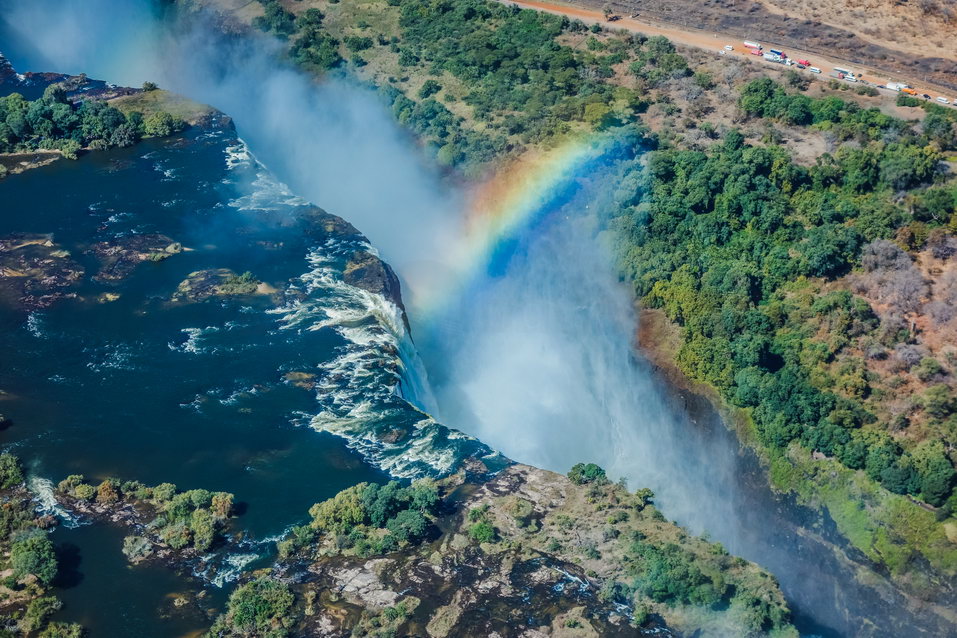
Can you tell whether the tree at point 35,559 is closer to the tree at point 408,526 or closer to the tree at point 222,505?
the tree at point 222,505

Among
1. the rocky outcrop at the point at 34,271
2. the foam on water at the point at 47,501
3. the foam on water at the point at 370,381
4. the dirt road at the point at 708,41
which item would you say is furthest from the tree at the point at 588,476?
the dirt road at the point at 708,41

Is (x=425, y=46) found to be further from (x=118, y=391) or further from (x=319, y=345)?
(x=118, y=391)

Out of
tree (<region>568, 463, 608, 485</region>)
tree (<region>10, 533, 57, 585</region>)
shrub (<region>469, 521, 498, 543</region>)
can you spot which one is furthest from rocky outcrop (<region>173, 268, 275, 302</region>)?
tree (<region>568, 463, 608, 485</region>)

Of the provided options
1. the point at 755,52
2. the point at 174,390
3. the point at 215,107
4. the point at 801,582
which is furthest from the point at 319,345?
the point at 755,52

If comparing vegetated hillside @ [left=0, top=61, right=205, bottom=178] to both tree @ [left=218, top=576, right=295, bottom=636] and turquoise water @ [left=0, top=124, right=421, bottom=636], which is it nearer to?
turquoise water @ [left=0, top=124, right=421, bottom=636]

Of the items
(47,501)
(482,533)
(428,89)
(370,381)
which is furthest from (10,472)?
(428,89)
